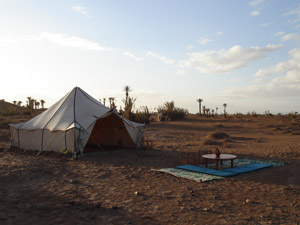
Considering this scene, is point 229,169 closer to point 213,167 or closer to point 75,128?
point 213,167

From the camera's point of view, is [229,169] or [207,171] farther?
[229,169]

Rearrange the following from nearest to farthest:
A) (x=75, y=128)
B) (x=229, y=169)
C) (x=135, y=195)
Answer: (x=135, y=195) < (x=229, y=169) < (x=75, y=128)

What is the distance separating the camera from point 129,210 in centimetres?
539

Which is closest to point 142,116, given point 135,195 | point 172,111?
point 172,111

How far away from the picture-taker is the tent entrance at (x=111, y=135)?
1395cm

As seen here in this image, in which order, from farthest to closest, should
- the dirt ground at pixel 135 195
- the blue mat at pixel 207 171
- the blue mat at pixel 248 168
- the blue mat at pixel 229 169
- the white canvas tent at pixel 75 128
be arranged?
the white canvas tent at pixel 75 128 → the blue mat at pixel 248 168 → the blue mat at pixel 229 169 → the blue mat at pixel 207 171 → the dirt ground at pixel 135 195

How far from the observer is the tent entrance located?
13953mm

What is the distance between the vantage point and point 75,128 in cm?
1129

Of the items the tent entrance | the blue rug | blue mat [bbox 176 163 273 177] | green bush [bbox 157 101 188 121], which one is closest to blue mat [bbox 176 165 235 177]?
blue mat [bbox 176 163 273 177]

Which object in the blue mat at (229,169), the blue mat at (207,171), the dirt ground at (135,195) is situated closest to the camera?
the dirt ground at (135,195)

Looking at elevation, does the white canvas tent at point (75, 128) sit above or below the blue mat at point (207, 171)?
above

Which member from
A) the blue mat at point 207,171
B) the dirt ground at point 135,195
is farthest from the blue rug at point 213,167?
the dirt ground at point 135,195

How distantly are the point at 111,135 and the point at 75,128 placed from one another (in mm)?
3478

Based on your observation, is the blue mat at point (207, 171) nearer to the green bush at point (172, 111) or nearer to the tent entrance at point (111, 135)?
the tent entrance at point (111, 135)
